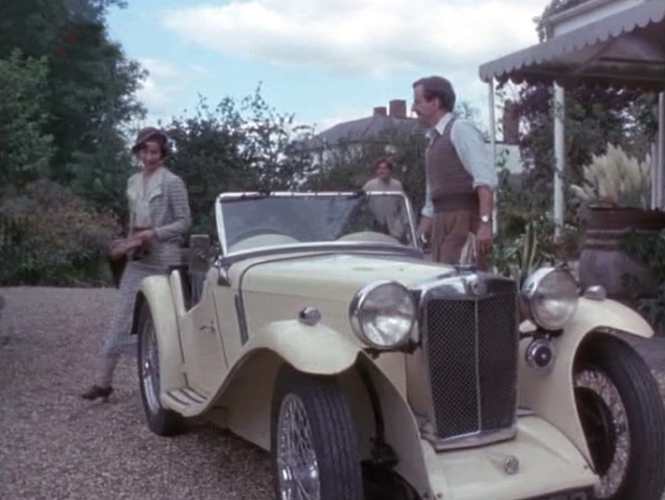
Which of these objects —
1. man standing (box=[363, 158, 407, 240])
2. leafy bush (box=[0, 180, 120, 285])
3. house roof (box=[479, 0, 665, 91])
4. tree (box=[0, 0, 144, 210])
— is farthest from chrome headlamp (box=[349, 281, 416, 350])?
tree (box=[0, 0, 144, 210])

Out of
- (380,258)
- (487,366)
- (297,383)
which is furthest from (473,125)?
(297,383)

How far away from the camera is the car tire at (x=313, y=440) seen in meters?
3.56

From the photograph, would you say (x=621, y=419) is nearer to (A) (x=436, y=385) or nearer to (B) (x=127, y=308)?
(A) (x=436, y=385)

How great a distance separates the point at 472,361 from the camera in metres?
3.97

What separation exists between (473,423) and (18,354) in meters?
5.42

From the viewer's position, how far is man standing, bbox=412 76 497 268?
5520 mm

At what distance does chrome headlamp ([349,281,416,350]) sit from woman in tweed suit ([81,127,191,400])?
9.15 feet

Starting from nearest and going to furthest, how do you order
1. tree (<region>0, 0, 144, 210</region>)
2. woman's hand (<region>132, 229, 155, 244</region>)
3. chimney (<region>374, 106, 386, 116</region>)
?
1. woman's hand (<region>132, 229, 155, 244</region>)
2. tree (<region>0, 0, 144, 210</region>)
3. chimney (<region>374, 106, 386, 116</region>)

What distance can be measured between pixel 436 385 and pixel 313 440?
0.56m

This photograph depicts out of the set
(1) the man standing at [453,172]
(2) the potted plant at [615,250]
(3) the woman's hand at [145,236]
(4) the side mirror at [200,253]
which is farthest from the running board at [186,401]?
(2) the potted plant at [615,250]

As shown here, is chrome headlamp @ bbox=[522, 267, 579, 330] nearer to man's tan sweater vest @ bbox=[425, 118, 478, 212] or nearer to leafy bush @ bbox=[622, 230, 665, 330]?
man's tan sweater vest @ bbox=[425, 118, 478, 212]

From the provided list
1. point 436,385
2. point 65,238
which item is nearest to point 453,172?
point 436,385

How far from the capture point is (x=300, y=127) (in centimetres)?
1437

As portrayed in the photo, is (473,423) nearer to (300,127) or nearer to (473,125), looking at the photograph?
(473,125)
